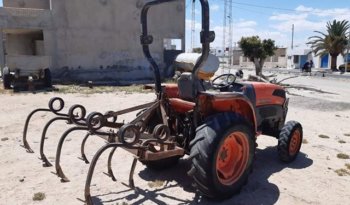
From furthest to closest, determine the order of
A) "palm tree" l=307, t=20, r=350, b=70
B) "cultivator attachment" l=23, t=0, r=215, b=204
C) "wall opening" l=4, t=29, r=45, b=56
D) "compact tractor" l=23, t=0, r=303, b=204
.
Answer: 1. "palm tree" l=307, t=20, r=350, b=70
2. "wall opening" l=4, t=29, r=45, b=56
3. "compact tractor" l=23, t=0, r=303, b=204
4. "cultivator attachment" l=23, t=0, r=215, b=204

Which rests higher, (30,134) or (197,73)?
(197,73)

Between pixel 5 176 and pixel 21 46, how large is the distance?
75.9 feet

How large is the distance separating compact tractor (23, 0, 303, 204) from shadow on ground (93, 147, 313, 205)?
14 centimetres

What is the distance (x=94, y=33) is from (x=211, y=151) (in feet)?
63.6

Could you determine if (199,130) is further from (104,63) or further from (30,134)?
(104,63)

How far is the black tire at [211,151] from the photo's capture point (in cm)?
379

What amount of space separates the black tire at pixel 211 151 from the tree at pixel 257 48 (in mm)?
19558

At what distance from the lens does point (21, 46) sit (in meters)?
25.8

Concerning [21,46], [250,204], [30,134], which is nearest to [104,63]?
[21,46]

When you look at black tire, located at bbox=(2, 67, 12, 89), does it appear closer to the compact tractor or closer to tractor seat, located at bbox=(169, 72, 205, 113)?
the compact tractor

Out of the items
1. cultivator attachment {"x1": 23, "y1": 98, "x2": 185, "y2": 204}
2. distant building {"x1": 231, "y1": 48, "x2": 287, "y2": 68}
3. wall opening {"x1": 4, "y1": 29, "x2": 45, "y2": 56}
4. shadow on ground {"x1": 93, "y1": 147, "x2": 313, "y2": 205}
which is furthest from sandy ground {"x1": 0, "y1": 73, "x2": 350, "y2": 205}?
distant building {"x1": 231, "y1": 48, "x2": 287, "y2": 68}

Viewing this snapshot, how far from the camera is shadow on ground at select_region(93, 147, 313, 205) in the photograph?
166 inches

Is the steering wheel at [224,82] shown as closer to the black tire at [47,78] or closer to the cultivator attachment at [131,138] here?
the cultivator attachment at [131,138]

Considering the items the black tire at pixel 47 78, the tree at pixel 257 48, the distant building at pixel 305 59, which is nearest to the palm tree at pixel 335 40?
the distant building at pixel 305 59
